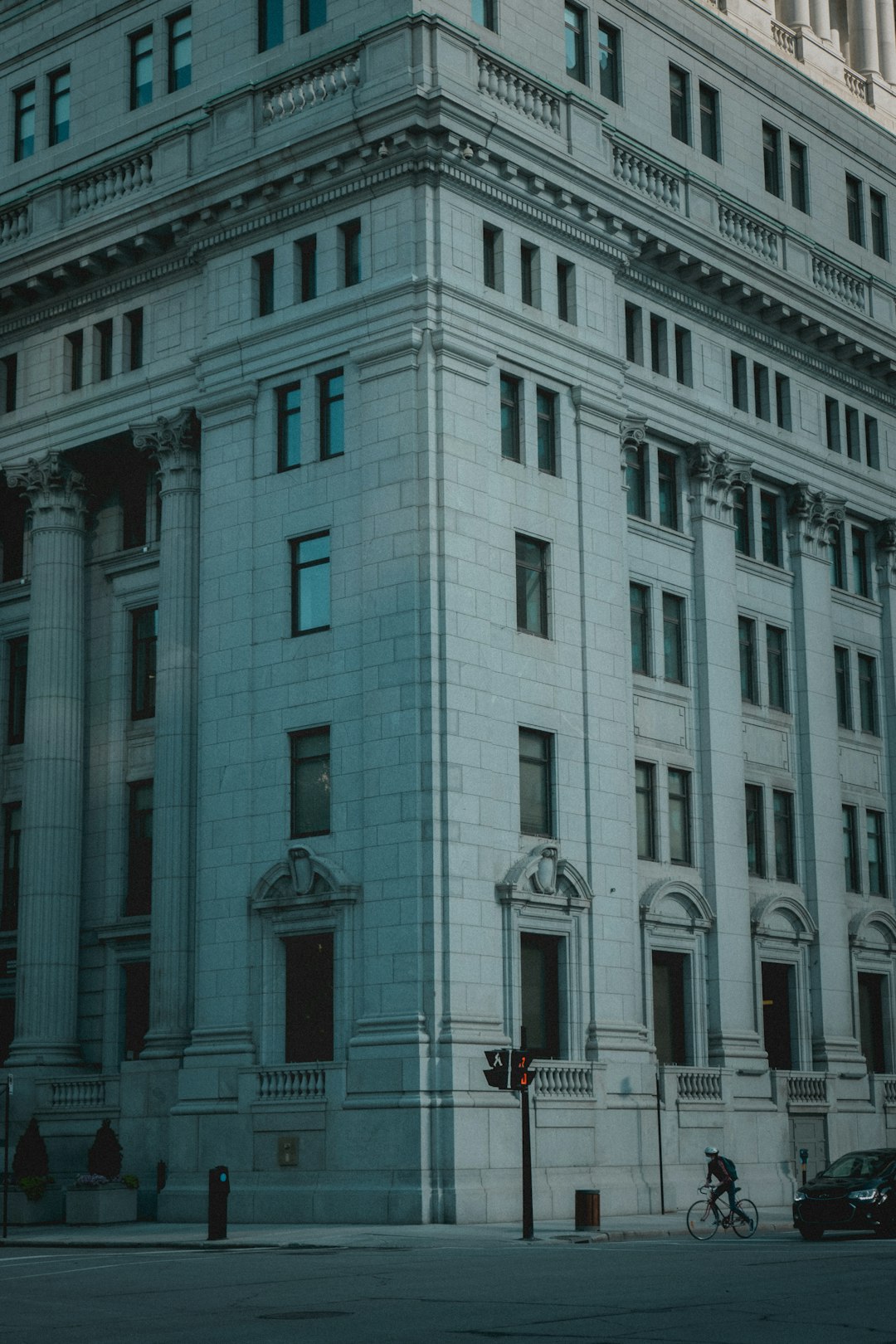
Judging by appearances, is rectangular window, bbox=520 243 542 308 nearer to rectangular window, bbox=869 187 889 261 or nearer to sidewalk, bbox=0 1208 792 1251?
rectangular window, bbox=869 187 889 261

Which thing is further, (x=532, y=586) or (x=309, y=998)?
(x=532, y=586)

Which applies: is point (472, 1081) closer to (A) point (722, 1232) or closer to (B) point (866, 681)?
(A) point (722, 1232)

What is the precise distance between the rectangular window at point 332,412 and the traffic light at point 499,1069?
15.1 meters

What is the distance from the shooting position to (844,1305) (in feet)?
66.5

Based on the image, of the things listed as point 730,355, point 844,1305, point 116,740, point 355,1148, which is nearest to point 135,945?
point 116,740

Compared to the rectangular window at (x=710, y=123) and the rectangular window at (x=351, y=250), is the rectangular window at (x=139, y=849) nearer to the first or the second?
the rectangular window at (x=351, y=250)

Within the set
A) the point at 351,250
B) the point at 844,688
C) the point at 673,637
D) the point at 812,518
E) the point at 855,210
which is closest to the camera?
the point at 351,250

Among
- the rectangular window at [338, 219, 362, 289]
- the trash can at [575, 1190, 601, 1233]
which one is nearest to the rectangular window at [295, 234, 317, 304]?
the rectangular window at [338, 219, 362, 289]

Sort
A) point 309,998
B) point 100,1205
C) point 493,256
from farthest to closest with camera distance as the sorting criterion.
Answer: point 493,256 < point 309,998 < point 100,1205

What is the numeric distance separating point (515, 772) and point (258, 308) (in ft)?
43.5

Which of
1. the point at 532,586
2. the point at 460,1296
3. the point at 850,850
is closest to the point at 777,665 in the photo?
the point at 850,850

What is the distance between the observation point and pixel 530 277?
151 ft

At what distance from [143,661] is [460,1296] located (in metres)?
30.2

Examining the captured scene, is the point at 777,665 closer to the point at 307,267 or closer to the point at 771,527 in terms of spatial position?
the point at 771,527
